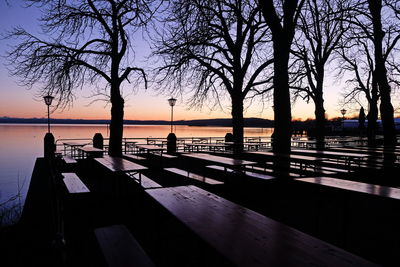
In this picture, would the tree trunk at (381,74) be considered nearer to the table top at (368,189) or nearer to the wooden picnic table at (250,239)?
the table top at (368,189)

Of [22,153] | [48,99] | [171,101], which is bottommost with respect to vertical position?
[22,153]

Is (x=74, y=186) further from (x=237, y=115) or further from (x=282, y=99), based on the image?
(x=237, y=115)

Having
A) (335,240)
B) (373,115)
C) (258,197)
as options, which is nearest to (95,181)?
(258,197)

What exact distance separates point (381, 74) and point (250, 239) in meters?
14.2

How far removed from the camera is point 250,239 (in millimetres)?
1934

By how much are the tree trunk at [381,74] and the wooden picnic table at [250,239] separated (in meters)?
13.4

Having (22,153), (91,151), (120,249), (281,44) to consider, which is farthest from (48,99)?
(22,153)

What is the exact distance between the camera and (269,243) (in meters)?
1.86

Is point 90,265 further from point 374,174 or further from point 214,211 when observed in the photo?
point 374,174

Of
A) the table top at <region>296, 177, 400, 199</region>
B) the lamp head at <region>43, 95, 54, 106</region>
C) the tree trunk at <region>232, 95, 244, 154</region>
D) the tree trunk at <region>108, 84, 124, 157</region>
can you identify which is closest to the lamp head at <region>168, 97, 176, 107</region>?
the tree trunk at <region>232, 95, 244, 154</region>

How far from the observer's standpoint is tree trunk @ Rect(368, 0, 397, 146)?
12227 mm

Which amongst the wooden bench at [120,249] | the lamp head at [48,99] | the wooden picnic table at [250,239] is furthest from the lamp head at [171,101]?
the wooden picnic table at [250,239]

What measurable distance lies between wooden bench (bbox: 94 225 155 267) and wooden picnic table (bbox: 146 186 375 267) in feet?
1.75

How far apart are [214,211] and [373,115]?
74.4 ft
